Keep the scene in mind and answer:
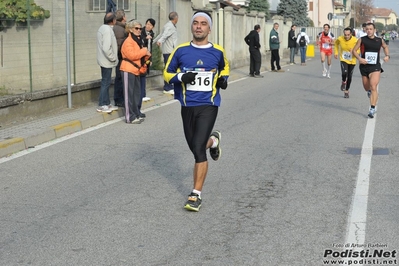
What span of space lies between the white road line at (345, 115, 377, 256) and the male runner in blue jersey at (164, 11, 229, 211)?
149 centimetres

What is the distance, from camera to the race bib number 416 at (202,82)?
725cm

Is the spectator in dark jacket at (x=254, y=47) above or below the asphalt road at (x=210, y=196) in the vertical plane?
above

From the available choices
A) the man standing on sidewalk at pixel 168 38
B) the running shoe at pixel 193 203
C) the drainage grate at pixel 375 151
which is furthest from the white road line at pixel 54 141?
the drainage grate at pixel 375 151

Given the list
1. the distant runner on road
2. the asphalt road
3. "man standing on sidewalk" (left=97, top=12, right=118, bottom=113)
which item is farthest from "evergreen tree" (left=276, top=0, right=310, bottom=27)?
the asphalt road

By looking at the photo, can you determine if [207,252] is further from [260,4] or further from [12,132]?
[260,4]

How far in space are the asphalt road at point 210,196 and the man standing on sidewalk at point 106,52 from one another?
0.78m

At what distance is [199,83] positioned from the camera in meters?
7.25

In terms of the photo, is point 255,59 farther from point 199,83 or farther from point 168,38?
point 199,83

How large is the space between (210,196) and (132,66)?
572 cm

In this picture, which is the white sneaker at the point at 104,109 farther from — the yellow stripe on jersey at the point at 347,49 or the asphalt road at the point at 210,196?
the yellow stripe on jersey at the point at 347,49

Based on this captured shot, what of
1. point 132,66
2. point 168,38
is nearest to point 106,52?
point 132,66

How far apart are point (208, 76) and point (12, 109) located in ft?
19.7

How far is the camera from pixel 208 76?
7262 mm

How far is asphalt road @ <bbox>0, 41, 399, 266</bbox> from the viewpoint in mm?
5848
